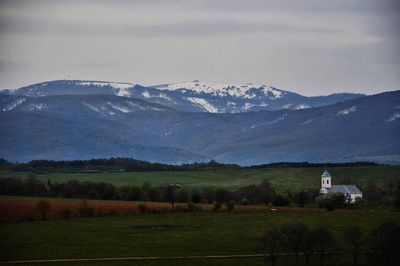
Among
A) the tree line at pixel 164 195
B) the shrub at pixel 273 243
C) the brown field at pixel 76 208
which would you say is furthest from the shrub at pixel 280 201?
the shrub at pixel 273 243

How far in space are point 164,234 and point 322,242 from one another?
20.8 m

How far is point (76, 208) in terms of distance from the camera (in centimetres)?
11281

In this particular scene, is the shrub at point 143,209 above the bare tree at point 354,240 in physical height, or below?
above

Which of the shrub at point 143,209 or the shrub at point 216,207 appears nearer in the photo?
the shrub at point 143,209

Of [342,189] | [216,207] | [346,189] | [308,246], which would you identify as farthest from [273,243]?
[342,189]

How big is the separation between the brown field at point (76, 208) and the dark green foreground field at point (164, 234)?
2.67m

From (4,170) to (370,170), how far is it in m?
66.9

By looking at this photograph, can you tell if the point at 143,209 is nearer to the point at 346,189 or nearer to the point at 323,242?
the point at 323,242

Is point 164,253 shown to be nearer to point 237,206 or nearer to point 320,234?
point 320,234

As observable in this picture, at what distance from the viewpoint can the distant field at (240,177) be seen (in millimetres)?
175000

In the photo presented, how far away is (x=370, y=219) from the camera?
102562mm

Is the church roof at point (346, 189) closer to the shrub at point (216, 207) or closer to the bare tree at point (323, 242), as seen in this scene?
the shrub at point (216, 207)

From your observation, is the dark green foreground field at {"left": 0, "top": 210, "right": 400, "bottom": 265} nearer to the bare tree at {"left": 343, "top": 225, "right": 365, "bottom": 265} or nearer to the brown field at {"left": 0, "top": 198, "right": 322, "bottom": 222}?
the bare tree at {"left": 343, "top": 225, "right": 365, "bottom": 265}

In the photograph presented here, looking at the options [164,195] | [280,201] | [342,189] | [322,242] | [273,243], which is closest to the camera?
[322,242]
